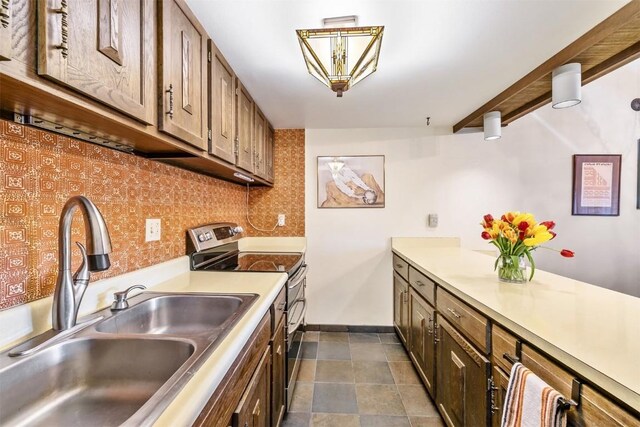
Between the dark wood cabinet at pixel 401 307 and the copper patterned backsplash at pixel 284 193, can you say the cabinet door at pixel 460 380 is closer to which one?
the dark wood cabinet at pixel 401 307

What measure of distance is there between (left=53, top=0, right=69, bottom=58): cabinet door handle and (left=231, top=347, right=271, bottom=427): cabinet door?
1.03 meters

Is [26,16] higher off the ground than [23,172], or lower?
higher

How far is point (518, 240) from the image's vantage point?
1466 mm

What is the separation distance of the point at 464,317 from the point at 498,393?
1.11ft

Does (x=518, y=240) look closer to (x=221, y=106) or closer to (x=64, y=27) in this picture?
(x=221, y=106)

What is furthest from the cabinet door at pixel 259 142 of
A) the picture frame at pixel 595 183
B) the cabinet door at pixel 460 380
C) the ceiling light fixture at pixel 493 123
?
the picture frame at pixel 595 183

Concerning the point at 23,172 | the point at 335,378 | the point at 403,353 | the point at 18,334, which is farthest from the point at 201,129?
the point at 403,353

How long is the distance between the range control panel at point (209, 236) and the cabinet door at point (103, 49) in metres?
1.01

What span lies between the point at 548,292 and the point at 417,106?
1.74m

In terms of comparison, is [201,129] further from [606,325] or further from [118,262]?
[606,325]

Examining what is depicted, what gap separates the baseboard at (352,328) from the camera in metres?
3.02

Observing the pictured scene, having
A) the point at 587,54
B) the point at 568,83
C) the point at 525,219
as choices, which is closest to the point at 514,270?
the point at 525,219

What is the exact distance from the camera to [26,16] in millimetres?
544

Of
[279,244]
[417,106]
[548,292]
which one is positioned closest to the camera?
[548,292]
